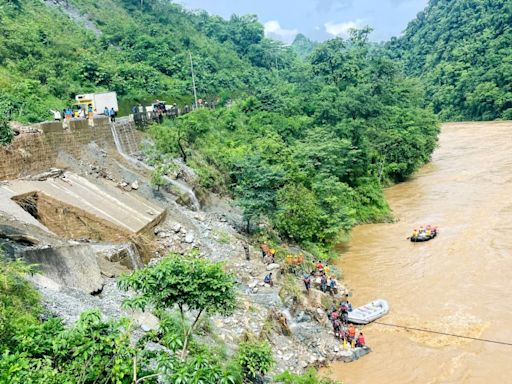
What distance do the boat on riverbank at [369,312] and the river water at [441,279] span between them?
40 cm

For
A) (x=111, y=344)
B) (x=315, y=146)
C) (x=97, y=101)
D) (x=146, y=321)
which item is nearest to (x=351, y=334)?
(x=146, y=321)

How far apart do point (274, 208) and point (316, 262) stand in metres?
3.36

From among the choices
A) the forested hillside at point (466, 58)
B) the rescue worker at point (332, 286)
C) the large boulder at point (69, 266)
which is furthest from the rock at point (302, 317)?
the forested hillside at point (466, 58)

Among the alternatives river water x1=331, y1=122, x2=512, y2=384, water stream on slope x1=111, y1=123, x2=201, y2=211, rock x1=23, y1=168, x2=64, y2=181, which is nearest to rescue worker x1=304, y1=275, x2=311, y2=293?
river water x1=331, y1=122, x2=512, y2=384

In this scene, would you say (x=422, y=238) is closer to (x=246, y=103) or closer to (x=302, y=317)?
(x=302, y=317)

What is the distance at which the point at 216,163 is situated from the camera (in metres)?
28.7

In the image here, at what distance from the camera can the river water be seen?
16047mm

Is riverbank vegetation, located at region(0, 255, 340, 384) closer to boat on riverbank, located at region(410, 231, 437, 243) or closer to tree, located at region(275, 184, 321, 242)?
tree, located at region(275, 184, 321, 242)

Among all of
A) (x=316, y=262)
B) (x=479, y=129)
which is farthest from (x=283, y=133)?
(x=479, y=129)

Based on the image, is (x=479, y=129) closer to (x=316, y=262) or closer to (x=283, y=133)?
(x=283, y=133)

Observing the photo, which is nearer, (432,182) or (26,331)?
(26,331)

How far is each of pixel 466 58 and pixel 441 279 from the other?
232 ft

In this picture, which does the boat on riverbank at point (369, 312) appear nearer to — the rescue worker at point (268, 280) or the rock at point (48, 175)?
the rescue worker at point (268, 280)

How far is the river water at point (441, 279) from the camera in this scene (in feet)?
52.6
